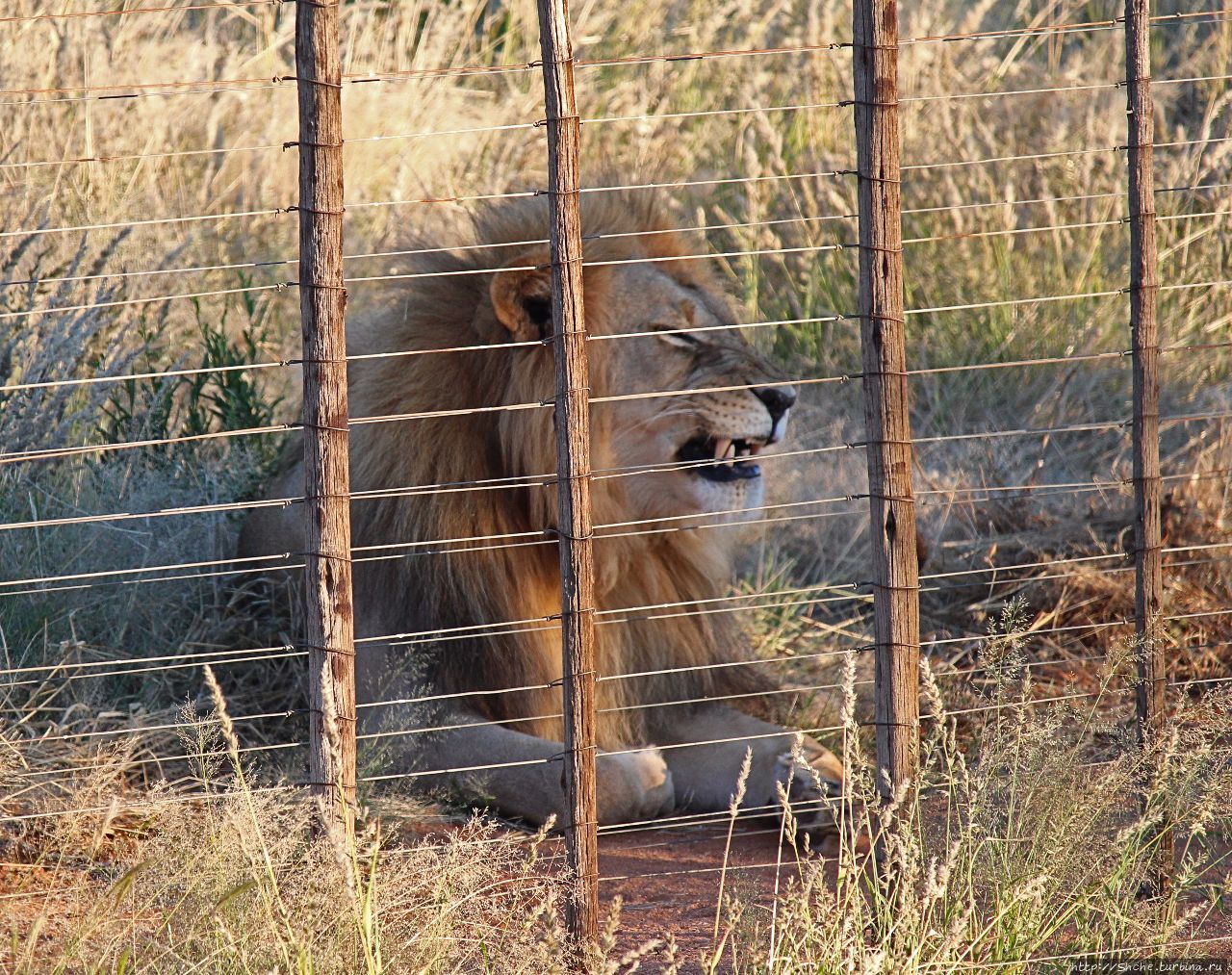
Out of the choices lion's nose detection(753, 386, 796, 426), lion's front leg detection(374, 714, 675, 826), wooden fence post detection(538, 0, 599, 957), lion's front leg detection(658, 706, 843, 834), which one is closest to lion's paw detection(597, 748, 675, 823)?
lion's front leg detection(374, 714, 675, 826)

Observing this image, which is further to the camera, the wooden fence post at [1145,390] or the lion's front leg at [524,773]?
the lion's front leg at [524,773]

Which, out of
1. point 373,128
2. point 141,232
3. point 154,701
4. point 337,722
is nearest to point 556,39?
point 337,722

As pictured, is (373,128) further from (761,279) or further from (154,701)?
(154,701)

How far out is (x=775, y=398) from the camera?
3.79 m

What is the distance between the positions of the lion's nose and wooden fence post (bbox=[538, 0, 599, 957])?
116 centimetres

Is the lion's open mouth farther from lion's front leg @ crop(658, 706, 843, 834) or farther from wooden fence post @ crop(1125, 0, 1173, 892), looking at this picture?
wooden fence post @ crop(1125, 0, 1173, 892)

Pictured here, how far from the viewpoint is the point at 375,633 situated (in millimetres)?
3748

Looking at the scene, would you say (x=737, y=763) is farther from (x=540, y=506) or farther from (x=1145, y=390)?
(x=1145, y=390)

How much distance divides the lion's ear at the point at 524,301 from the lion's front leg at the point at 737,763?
105cm

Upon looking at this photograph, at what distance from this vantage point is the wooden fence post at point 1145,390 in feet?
10.0

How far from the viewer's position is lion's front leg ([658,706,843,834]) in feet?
11.6

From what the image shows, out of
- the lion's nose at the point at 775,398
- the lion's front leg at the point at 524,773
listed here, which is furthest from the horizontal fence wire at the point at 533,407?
the lion's front leg at the point at 524,773

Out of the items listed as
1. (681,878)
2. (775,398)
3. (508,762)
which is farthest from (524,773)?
(775,398)

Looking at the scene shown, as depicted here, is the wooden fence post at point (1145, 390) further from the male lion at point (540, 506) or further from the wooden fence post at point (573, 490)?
the wooden fence post at point (573, 490)
